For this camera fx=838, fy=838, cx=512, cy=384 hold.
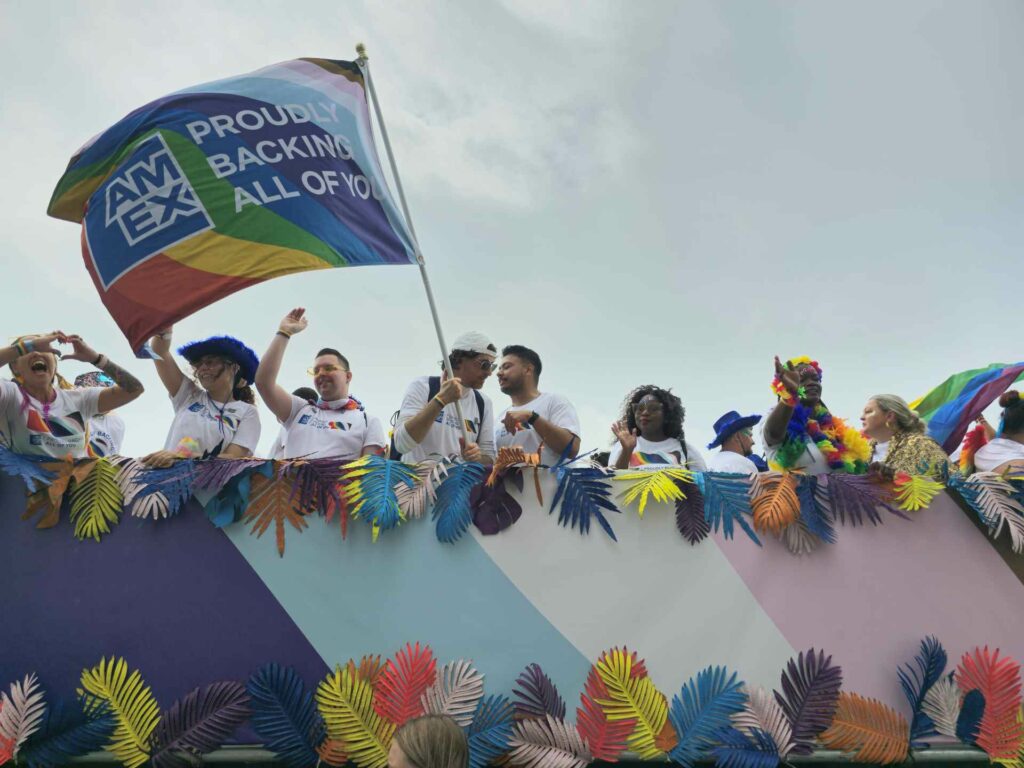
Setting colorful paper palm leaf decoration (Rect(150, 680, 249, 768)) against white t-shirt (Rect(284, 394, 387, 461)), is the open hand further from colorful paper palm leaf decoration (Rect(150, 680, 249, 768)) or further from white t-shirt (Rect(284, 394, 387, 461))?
colorful paper palm leaf decoration (Rect(150, 680, 249, 768))

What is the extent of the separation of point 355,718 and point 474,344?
2003 millimetres

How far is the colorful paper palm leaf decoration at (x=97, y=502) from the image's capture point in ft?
10.4

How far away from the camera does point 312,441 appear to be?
13.4ft

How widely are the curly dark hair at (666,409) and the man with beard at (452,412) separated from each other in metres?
0.95

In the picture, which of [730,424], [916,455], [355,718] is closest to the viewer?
[355,718]

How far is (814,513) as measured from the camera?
337 cm

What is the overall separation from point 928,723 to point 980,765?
0.24 metres

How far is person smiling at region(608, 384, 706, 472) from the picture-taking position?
4531 mm

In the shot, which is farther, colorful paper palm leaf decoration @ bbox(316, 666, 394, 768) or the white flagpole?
the white flagpole

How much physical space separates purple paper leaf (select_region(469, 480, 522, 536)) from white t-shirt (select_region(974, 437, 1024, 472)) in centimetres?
269

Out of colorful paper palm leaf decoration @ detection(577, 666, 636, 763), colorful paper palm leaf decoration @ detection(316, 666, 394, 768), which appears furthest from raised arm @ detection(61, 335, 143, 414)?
colorful paper palm leaf decoration @ detection(577, 666, 636, 763)

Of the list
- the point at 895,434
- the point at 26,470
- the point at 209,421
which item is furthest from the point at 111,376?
the point at 895,434

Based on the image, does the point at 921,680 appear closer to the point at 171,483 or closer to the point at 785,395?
the point at 785,395

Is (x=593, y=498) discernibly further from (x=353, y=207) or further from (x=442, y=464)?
(x=353, y=207)
